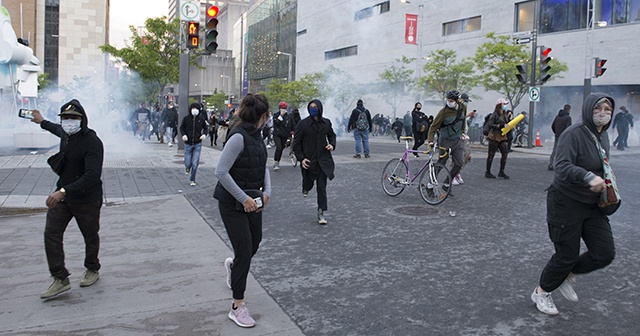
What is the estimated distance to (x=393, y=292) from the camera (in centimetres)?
451

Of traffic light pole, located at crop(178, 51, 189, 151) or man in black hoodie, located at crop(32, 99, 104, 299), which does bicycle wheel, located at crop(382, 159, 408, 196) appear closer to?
man in black hoodie, located at crop(32, 99, 104, 299)

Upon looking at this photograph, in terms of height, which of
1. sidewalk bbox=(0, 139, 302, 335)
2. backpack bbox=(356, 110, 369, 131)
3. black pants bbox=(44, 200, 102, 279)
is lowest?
sidewalk bbox=(0, 139, 302, 335)

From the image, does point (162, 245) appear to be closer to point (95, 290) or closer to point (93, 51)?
point (95, 290)

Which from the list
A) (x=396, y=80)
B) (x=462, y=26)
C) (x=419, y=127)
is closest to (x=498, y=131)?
(x=419, y=127)

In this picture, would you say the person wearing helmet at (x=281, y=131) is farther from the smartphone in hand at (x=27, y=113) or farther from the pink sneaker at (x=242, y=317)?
the pink sneaker at (x=242, y=317)

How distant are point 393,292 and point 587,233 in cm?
156

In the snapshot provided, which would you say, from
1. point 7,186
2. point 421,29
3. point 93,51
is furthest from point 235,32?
point 7,186

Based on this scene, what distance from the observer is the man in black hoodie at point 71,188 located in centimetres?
440

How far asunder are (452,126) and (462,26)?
30920mm

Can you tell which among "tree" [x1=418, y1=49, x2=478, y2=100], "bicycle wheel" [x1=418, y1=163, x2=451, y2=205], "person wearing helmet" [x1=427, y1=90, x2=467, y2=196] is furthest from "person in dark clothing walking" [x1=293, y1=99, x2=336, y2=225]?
"tree" [x1=418, y1=49, x2=478, y2=100]

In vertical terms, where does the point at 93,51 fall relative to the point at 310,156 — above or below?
above

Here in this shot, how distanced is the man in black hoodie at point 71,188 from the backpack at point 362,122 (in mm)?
A: 11884

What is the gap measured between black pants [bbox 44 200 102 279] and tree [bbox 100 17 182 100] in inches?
1033

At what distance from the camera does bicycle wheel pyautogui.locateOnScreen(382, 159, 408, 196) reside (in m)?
9.30
